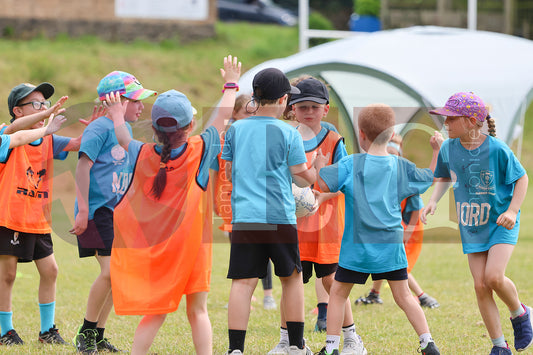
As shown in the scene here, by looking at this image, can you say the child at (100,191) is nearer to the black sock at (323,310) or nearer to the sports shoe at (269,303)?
the black sock at (323,310)

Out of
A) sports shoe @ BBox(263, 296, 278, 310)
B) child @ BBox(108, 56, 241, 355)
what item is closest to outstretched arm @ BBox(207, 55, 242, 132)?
child @ BBox(108, 56, 241, 355)

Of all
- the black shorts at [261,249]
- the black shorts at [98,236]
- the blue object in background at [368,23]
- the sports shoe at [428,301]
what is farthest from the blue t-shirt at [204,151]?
the blue object in background at [368,23]

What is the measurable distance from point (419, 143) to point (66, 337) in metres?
17.9

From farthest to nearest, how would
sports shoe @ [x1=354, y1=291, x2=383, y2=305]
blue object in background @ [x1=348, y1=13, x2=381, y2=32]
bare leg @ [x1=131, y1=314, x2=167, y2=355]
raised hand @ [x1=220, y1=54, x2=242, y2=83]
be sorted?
blue object in background @ [x1=348, y1=13, x2=381, y2=32], sports shoe @ [x1=354, y1=291, x2=383, y2=305], raised hand @ [x1=220, y1=54, x2=242, y2=83], bare leg @ [x1=131, y1=314, x2=167, y2=355]

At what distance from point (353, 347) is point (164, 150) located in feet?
6.26

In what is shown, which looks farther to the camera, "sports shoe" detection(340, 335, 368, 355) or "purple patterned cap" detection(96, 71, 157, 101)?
"sports shoe" detection(340, 335, 368, 355)

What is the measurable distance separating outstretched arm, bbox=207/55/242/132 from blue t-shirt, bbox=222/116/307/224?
0.16 metres

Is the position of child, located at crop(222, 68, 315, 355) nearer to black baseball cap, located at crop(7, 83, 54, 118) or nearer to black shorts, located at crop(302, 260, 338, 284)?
black shorts, located at crop(302, 260, 338, 284)

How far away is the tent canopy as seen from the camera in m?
10.3

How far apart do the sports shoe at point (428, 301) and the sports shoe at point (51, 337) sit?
332 centimetres

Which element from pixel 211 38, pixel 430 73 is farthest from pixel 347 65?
pixel 211 38

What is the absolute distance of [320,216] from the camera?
17.1 feet

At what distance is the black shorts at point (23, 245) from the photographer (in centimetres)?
510

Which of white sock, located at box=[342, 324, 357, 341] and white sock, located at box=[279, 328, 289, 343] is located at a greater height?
white sock, located at box=[342, 324, 357, 341]
